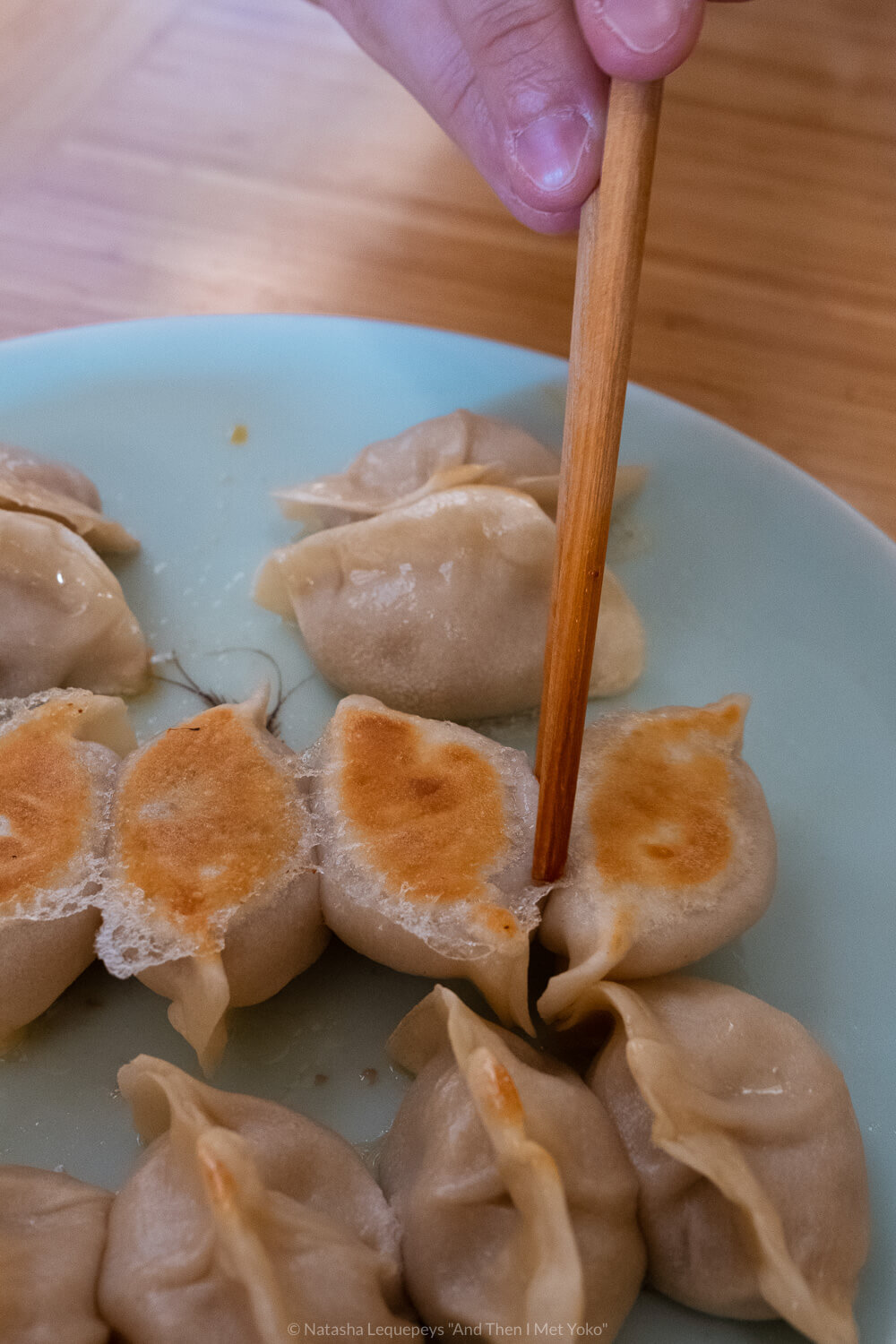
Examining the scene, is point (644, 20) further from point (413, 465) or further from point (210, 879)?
point (210, 879)

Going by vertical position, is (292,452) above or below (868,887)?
above

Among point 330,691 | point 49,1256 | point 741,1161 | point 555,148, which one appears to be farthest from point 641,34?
point 49,1256

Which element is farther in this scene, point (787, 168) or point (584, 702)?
point (787, 168)

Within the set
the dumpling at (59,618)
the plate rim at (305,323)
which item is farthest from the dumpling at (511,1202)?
the plate rim at (305,323)

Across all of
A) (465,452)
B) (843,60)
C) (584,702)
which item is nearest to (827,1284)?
(584,702)

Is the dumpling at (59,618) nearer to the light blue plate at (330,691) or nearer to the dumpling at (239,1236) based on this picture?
the light blue plate at (330,691)

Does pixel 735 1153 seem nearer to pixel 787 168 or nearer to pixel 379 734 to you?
pixel 379 734

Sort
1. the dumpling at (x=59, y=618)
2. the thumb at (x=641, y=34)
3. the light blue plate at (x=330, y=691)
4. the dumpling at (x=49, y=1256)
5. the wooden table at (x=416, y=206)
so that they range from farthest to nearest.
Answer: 1. the wooden table at (x=416, y=206)
2. the dumpling at (x=59, y=618)
3. the light blue plate at (x=330, y=691)
4. the thumb at (x=641, y=34)
5. the dumpling at (x=49, y=1256)
